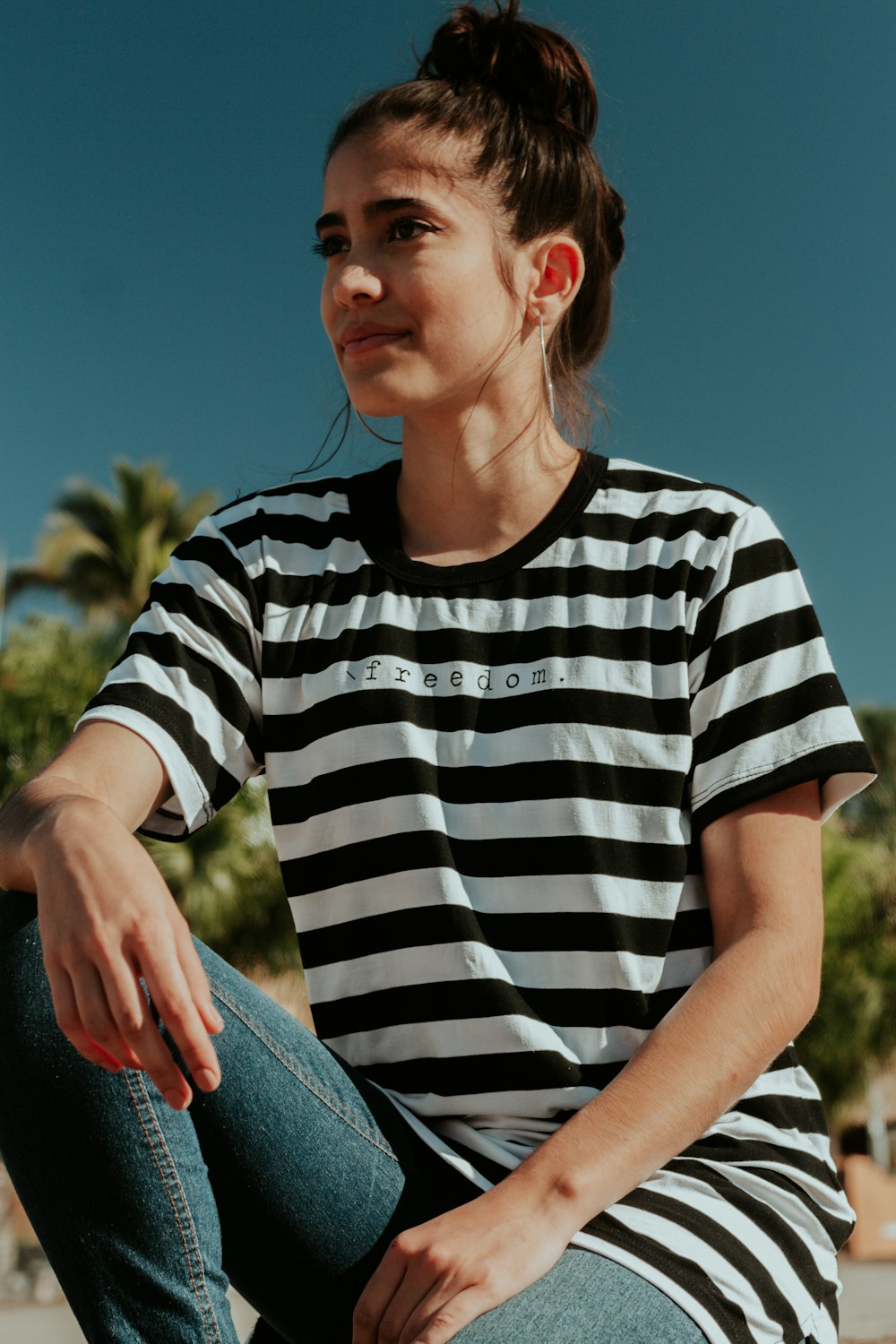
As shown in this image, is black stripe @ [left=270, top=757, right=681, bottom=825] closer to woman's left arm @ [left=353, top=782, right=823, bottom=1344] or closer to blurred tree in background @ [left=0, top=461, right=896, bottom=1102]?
woman's left arm @ [left=353, top=782, right=823, bottom=1344]

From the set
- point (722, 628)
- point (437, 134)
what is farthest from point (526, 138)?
point (722, 628)

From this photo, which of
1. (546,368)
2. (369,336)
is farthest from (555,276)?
(369,336)

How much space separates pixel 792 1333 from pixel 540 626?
3.28 ft

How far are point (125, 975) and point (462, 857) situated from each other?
59cm

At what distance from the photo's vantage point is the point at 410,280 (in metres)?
2.15

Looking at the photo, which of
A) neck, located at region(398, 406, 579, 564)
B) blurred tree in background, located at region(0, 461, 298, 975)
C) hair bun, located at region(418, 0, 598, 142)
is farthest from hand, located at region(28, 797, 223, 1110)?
blurred tree in background, located at region(0, 461, 298, 975)

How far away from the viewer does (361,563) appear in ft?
7.21

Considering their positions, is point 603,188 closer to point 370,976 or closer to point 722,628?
point 722,628

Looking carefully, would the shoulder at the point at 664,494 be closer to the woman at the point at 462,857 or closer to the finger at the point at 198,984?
Answer: the woman at the point at 462,857

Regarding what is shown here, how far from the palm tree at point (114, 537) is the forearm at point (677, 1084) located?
2676cm

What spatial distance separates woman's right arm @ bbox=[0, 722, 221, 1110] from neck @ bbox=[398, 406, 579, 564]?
826 millimetres

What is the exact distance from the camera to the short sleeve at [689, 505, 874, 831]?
188 cm

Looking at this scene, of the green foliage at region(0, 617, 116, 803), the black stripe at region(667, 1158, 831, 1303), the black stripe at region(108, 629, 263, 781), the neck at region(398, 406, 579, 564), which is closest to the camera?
the black stripe at region(667, 1158, 831, 1303)

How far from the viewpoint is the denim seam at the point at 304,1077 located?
1645 mm
